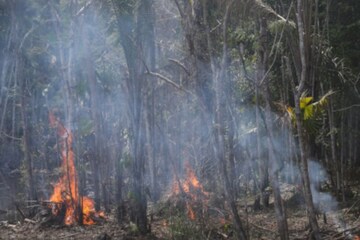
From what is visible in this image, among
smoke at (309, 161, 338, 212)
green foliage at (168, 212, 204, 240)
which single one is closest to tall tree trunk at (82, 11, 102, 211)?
green foliage at (168, 212, 204, 240)

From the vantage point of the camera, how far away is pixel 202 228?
12289 mm

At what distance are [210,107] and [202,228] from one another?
10.3 ft

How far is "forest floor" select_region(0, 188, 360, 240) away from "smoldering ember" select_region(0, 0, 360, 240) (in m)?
0.06

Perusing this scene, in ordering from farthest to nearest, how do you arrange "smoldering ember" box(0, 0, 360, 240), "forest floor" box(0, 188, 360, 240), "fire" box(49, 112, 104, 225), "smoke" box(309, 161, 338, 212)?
1. "fire" box(49, 112, 104, 225)
2. "smoke" box(309, 161, 338, 212)
3. "forest floor" box(0, 188, 360, 240)
4. "smoldering ember" box(0, 0, 360, 240)

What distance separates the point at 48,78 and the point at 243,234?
21.6m

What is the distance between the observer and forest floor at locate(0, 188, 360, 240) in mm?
A: 11992

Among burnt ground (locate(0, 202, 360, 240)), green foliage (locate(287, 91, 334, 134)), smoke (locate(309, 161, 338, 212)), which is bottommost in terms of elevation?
burnt ground (locate(0, 202, 360, 240))

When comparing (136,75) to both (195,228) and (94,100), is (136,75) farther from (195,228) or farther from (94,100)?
(195,228)

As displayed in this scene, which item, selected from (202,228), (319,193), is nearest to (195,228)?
(202,228)

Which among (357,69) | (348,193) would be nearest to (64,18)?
(357,69)

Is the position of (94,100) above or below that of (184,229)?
above

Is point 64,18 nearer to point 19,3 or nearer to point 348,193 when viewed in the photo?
point 19,3

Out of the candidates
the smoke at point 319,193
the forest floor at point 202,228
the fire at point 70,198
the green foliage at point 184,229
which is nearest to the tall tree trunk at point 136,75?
the forest floor at point 202,228

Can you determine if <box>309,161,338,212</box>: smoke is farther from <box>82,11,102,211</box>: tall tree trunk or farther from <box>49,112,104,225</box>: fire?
<box>82,11,102,211</box>: tall tree trunk
